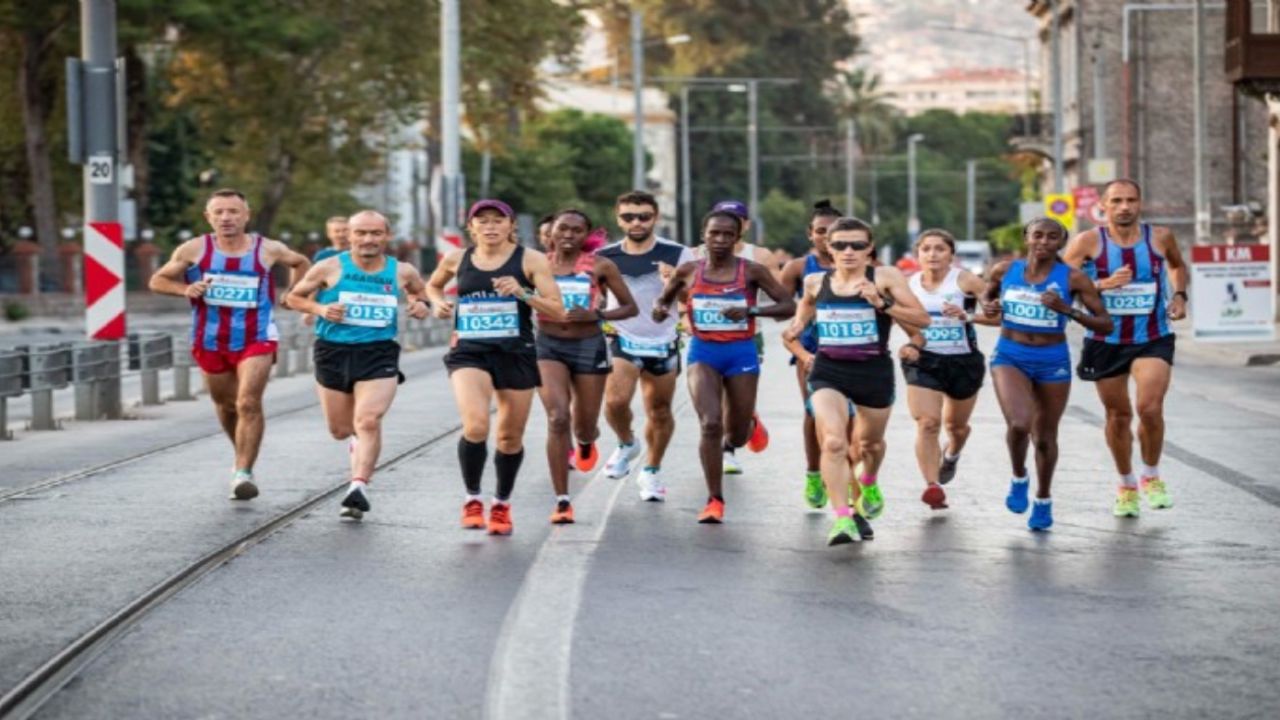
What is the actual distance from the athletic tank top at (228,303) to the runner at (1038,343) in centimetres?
438

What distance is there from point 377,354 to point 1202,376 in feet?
63.4

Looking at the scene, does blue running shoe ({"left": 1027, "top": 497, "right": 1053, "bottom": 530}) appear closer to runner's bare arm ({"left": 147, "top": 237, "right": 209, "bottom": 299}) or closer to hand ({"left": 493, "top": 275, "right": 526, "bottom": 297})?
hand ({"left": 493, "top": 275, "right": 526, "bottom": 297})

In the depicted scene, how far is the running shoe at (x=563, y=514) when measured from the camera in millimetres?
13491

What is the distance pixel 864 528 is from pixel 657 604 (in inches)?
105

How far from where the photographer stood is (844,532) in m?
12.3

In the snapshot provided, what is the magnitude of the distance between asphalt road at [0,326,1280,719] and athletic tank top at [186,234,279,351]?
92cm

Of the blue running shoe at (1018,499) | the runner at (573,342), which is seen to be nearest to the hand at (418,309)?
the runner at (573,342)

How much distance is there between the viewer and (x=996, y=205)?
593ft

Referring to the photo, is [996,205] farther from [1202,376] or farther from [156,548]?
[156,548]

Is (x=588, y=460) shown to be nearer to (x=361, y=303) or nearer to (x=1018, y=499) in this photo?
(x=361, y=303)

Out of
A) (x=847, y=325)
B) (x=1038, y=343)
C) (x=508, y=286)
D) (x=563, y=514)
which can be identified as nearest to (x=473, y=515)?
(x=563, y=514)

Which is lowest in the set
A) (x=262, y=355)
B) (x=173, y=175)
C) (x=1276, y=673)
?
(x=1276, y=673)

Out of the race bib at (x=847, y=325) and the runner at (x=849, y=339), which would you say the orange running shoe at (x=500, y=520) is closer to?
the runner at (x=849, y=339)

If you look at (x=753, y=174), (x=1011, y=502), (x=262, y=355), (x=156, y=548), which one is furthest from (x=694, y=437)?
(x=753, y=174)
